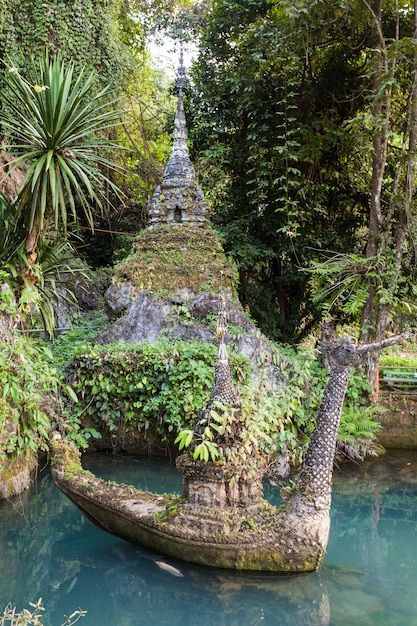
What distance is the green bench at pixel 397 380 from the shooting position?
8.13 m

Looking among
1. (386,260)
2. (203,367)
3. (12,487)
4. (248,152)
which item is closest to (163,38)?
(248,152)

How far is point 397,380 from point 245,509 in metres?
4.66

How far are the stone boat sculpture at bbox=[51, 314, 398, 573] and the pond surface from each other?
0.19m

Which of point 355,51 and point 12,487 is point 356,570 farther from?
point 355,51

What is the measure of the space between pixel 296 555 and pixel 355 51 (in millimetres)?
8376

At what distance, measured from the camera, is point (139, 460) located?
725 centimetres

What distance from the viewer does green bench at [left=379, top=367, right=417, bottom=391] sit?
8.13 meters

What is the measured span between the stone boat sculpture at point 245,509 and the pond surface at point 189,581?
194mm

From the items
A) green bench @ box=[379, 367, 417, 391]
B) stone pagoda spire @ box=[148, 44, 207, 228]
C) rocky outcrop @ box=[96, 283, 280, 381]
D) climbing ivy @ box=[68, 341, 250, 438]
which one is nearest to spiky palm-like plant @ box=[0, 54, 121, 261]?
climbing ivy @ box=[68, 341, 250, 438]

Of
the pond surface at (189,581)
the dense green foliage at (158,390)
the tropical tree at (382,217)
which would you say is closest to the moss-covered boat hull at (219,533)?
the pond surface at (189,581)

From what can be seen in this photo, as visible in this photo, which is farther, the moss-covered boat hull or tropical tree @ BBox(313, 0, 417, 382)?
tropical tree @ BBox(313, 0, 417, 382)

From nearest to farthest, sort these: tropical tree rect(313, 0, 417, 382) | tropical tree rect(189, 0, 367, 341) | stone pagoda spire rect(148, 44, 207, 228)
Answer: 1. tropical tree rect(313, 0, 417, 382)
2. tropical tree rect(189, 0, 367, 341)
3. stone pagoda spire rect(148, 44, 207, 228)

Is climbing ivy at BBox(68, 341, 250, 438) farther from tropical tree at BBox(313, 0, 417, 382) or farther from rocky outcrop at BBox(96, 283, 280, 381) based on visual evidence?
tropical tree at BBox(313, 0, 417, 382)

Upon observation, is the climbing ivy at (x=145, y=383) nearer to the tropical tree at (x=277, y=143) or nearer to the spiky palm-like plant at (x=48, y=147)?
the spiky palm-like plant at (x=48, y=147)
